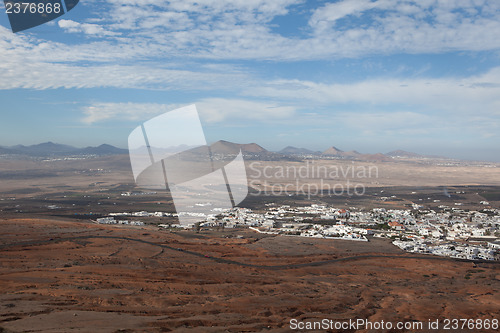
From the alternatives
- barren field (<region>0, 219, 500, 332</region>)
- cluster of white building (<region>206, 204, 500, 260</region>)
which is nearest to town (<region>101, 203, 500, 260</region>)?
cluster of white building (<region>206, 204, 500, 260</region>)

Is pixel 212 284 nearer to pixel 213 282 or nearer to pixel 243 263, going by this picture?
pixel 213 282

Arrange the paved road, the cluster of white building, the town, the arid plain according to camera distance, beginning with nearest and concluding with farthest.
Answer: the arid plain, the paved road, the cluster of white building, the town

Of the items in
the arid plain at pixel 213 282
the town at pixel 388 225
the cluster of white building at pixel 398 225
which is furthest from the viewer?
the town at pixel 388 225

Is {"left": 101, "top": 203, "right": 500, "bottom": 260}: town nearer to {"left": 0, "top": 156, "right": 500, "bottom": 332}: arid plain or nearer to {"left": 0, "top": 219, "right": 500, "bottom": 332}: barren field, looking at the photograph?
{"left": 0, "top": 156, "right": 500, "bottom": 332}: arid plain

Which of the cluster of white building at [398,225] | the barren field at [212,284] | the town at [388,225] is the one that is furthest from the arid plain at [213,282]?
the cluster of white building at [398,225]

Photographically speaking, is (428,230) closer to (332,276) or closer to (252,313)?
(332,276)

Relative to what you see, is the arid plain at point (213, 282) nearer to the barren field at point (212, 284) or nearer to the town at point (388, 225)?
the barren field at point (212, 284)

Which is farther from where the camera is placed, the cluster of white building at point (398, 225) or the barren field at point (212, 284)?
the cluster of white building at point (398, 225)

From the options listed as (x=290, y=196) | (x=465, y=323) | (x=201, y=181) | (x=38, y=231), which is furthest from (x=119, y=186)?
(x=465, y=323)

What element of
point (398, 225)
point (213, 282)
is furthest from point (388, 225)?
point (213, 282)
